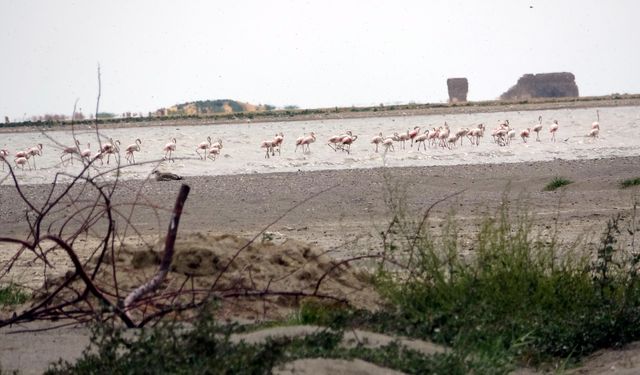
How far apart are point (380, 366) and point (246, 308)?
233cm

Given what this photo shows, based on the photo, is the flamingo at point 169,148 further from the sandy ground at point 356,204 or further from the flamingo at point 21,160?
the sandy ground at point 356,204

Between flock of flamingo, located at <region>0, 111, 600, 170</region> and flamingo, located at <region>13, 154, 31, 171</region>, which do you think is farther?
flock of flamingo, located at <region>0, 111, 600, 170</region>

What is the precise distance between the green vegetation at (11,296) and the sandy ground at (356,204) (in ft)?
3.36

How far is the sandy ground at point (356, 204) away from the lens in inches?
276

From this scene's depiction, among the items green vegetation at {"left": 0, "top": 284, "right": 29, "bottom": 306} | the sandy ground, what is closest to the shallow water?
the sandy ground

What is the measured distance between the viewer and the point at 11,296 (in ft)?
27.7

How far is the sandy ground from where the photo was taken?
700 centimetres

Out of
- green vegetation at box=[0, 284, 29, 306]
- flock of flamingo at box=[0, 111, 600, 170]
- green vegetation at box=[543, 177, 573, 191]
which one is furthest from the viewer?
flock of flamingo at box=[0, 111, 600, 170]

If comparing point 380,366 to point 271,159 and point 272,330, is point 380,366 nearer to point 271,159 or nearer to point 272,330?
point 272,330

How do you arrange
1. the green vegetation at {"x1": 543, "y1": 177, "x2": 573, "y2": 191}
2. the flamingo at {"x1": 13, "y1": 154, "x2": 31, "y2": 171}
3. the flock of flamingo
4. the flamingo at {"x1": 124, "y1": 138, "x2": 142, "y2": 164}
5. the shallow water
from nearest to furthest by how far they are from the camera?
the green vegetation at {"x1": 543, "y1": 177, "x2": 573, "y2": 191} → the shallow water → the flamingo at {"x1": 13, "y1": 154, "x2": 31, "y2": 171} → the flock of flamingo → the flamingo at {"x1": 124, "y1": 138, "x2": 142, "y2": 164}

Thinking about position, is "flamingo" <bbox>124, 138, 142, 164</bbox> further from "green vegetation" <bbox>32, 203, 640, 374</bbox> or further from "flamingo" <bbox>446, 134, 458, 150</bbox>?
"green vegetation" <bbox>32, 203, 640, 374</bbox>

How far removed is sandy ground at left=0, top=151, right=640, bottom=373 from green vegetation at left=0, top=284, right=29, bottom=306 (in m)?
1.02

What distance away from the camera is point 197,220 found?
15.7 meters

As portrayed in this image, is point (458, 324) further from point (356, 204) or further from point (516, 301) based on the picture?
point (356, 204)
